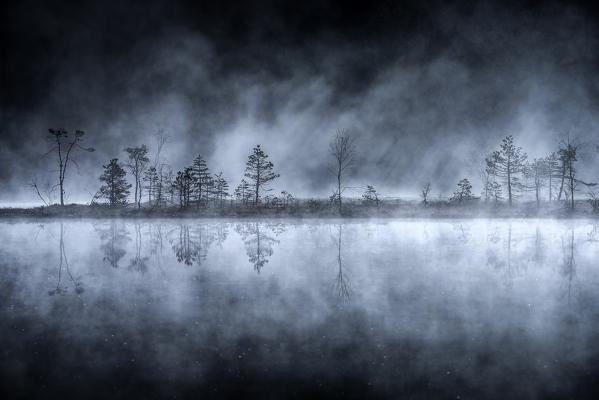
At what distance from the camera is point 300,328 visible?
7.58 m

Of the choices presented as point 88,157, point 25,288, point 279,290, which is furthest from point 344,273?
point 88,157

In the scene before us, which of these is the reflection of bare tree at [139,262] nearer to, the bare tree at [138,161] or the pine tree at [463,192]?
the bare tree at [138,161]

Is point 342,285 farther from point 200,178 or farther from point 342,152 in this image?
point 200,178

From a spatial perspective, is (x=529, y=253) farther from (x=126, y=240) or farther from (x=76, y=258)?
(x=126, y=240)

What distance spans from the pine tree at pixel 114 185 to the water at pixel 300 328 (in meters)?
42.5

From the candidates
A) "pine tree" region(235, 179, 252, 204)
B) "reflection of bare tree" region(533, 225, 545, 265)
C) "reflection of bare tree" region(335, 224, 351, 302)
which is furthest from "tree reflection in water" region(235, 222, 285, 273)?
"pine tree" region(235, 179, 252, 204)

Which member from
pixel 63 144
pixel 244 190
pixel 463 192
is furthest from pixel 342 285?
pixel 63 144

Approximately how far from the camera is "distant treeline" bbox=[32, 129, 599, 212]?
5347 centimetres

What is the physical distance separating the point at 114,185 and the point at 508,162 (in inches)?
2481

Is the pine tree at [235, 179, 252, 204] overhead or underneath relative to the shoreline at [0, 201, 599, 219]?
overhead

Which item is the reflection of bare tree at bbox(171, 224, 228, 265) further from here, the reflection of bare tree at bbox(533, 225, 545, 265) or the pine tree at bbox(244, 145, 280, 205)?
the pine tree at bbox(244, 145, 280, 205)

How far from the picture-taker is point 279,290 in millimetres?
10648

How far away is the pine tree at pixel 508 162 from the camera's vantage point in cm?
5925

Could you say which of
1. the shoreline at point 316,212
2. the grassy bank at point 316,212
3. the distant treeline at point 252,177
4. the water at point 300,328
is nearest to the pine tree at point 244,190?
the distant treeline at point 252,177
